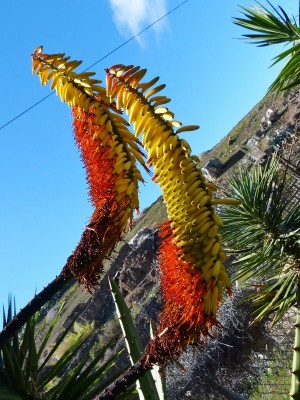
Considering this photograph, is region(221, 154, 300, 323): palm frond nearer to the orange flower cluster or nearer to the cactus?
the cactus

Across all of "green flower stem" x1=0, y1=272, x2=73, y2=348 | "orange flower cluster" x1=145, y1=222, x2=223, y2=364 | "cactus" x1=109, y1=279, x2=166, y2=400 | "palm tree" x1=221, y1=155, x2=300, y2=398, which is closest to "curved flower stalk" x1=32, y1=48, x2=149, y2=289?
"green flower stem" x1=0, y1=272, x2=73, y2=348

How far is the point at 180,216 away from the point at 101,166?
0.25 m

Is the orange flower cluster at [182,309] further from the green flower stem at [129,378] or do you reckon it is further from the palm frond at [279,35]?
the palm frond at [279,35]

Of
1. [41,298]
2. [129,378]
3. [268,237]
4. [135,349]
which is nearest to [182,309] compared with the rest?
[129,378]

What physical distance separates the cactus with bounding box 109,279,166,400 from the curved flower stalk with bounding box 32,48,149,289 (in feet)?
3.02

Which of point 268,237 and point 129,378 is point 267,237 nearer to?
point 268,237

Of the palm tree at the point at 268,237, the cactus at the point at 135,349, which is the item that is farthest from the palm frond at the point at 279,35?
the cactus at the point at 135,349

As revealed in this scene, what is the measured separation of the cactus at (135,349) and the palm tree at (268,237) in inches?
154

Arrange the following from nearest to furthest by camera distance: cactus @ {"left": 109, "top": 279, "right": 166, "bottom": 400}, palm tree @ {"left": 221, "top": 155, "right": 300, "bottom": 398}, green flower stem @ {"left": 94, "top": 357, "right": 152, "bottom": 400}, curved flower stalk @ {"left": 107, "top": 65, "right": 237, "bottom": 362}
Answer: curved flower stalk @ {"left": 107, "top": 65, "right": 237, "bottom": 362}, green flower stem @ {"left": 94, "top": 357, "right": 152, "bottom": 400}, cactus @ {"left": 109, "top": 279, "right": 166, "bottom": 400}, palm tree @ {"left": 221, "top": 155, "right": 300, "bottom": 398}

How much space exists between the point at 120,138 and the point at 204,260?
1.21 ft

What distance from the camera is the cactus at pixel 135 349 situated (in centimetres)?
250

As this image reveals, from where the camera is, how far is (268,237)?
6934 millimetres

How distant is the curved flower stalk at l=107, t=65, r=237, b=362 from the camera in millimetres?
1473

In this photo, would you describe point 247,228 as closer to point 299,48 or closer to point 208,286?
point 299,48
